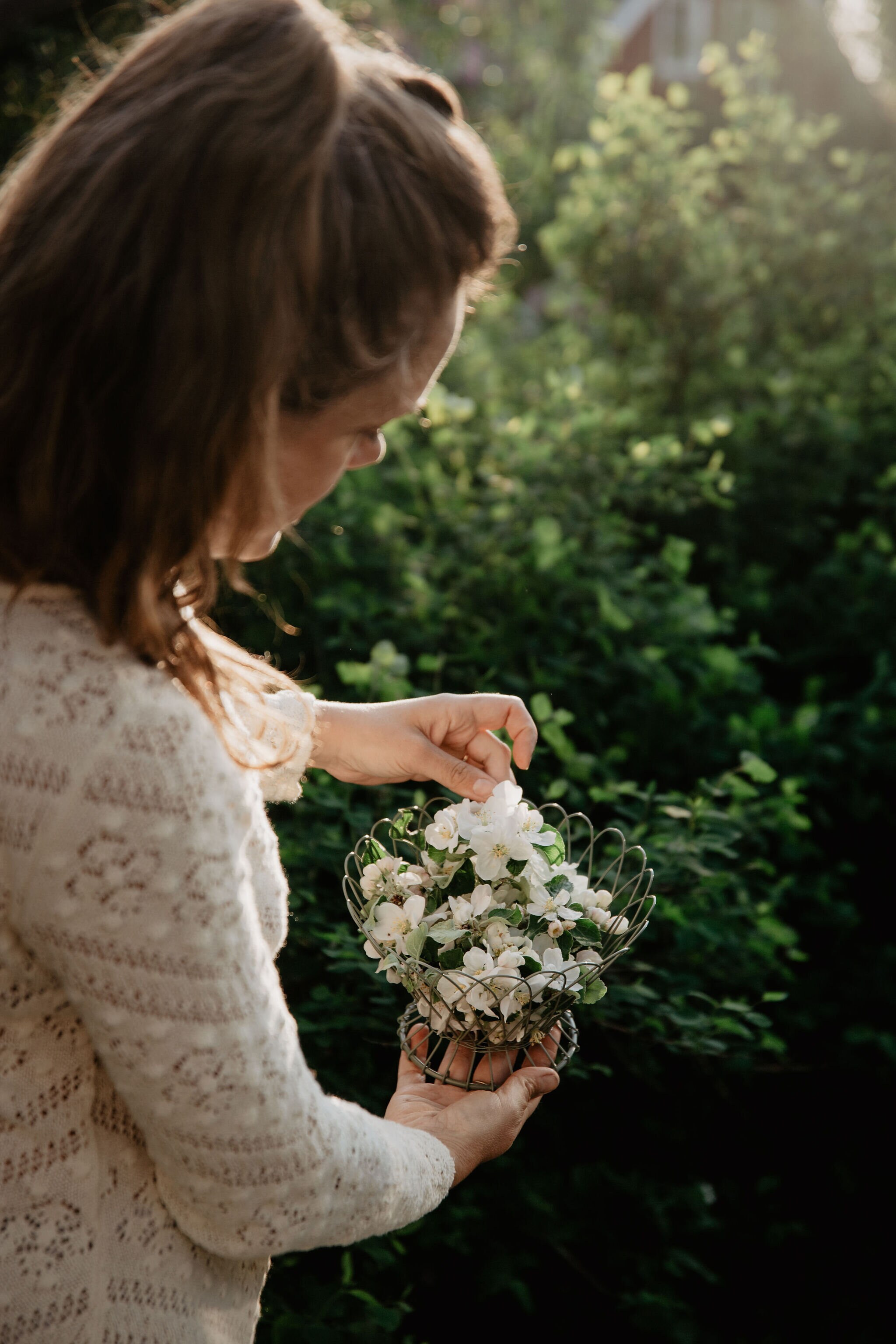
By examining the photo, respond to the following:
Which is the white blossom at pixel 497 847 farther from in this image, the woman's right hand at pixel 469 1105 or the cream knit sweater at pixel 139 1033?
the cream knit sweater at pixel 139 1033

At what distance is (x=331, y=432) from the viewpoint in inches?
42.4

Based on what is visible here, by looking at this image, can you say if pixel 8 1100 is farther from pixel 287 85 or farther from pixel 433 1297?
pixel 433 1297

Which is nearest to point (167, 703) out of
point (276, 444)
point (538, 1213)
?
point (276, 444)

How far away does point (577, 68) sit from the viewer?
1358cm

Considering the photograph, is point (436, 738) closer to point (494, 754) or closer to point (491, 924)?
point (494, 754)

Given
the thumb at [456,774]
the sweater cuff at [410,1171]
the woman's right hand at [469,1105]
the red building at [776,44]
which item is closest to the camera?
the sweater cuff at [410,1171]

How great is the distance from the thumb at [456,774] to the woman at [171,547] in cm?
58

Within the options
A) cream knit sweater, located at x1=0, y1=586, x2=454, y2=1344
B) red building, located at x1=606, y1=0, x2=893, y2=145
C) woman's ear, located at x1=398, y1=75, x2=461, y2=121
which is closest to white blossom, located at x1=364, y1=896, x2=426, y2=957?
cream knit sweater, located at x1=0, y1=586, x2=454, y2=1344

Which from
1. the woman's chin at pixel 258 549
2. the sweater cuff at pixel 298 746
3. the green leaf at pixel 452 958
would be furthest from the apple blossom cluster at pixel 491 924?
→ the woman's chin at pixel 258 549

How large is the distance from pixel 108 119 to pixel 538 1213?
7.31ft

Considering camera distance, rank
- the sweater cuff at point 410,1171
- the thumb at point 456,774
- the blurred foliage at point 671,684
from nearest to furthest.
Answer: the sweater cuff at point 410,1171, the thumb at point 456,774, the blurred foliage at point 671,684

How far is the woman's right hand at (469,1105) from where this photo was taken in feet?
4.49

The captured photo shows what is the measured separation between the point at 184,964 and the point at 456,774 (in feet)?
2.62

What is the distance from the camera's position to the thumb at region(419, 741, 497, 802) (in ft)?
5.52
